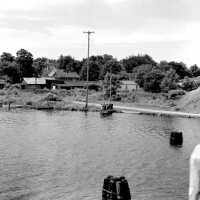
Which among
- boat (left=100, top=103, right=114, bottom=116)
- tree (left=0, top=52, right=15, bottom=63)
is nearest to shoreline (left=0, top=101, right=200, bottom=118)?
boat (left=100, top=103, right=114, bottom=116)

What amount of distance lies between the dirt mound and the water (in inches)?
1369

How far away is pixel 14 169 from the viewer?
34031mm

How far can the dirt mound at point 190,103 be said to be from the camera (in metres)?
108

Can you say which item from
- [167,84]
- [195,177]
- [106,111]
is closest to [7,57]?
[167,84]

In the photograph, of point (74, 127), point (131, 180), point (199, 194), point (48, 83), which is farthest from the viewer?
point (48, 83)

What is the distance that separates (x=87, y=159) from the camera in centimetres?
4094

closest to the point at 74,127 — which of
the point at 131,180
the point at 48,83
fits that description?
the point at 131,180

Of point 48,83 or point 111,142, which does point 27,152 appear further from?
point 48,83

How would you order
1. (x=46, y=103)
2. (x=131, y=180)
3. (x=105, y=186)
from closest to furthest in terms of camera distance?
(x=105, y=186)
(x=131, y=180)
(x=46, y=103)

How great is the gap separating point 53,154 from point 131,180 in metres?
13.6

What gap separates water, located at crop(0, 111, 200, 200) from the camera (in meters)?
28.7

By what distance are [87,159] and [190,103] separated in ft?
252

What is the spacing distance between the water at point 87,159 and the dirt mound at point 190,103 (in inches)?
1369

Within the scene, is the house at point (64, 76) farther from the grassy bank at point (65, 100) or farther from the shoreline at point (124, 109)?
the shoreline at point (124, 109)
